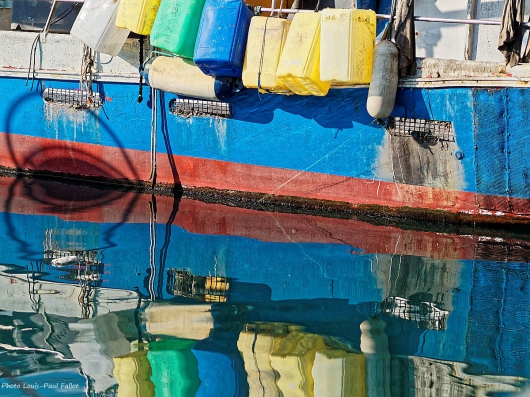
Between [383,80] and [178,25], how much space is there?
1.98 meters

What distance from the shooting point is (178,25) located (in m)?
7.58

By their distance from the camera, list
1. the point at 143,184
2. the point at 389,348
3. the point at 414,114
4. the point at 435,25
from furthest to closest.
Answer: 1. the point at 143,184
2. the point at 435,25
3. the point at 414,114
4. the point at 389,348

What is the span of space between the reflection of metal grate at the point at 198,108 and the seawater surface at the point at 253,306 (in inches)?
41.6

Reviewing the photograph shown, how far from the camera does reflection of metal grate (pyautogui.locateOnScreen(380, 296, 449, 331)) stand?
4938 mm

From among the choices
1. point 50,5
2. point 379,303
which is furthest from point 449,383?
point 50,5

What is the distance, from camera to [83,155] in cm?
900

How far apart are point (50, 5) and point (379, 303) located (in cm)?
549

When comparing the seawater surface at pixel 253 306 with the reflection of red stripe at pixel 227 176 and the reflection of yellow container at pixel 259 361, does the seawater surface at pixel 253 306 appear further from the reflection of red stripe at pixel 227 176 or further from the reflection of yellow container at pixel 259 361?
the reflection of red stripe at pixel 227 176

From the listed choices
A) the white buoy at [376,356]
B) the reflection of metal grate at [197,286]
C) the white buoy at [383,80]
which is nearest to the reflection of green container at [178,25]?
the white buoy at [383,80]

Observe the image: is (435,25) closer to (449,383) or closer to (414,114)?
(414,114)

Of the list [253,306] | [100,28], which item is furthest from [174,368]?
[100,28]

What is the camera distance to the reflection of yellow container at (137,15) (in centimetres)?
778

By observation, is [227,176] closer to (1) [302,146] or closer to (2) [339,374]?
(1) [302,146]

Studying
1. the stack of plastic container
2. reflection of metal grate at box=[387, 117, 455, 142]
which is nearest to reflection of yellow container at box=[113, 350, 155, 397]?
reflection of metal grate at box=[387, 117, 455, 142]
